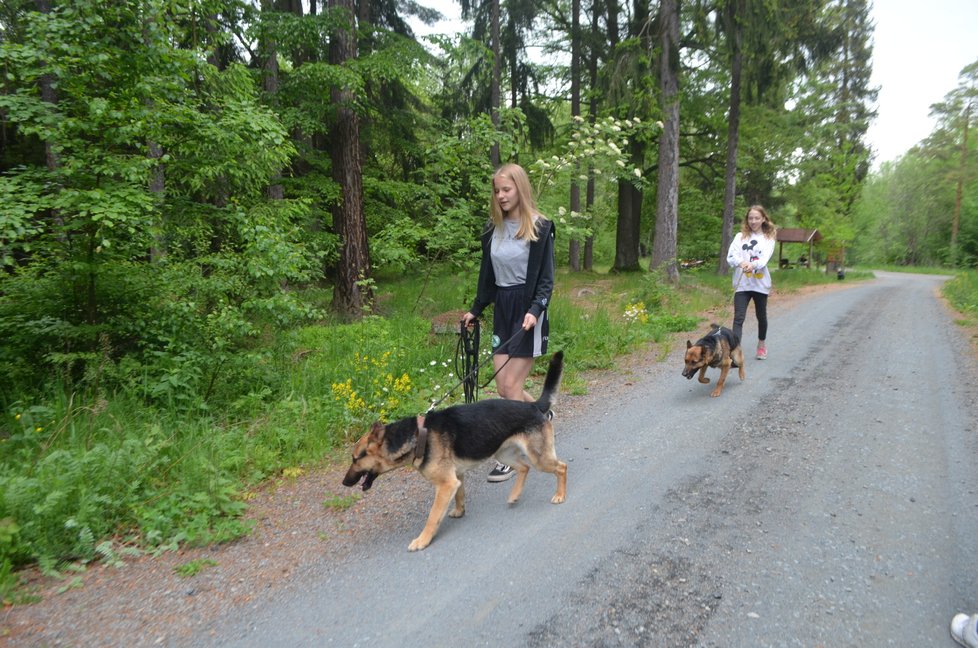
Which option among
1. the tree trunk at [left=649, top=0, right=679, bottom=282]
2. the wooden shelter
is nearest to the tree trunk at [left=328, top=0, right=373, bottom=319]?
the tree trunk at [left=649, top=0, right=679, bottom=282]

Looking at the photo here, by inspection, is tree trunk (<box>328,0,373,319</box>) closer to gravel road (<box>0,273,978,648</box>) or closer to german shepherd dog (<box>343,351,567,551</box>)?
gravel road (<box>0,273,978,648</box>)

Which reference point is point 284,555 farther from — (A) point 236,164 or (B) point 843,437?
(B) point 843,437

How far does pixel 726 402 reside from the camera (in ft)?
19.4

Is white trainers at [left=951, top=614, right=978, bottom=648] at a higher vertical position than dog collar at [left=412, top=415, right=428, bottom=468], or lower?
lower

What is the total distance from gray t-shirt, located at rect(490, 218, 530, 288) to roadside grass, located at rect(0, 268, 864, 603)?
174cm

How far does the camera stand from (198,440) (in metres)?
4.50

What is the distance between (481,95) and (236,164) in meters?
15.5

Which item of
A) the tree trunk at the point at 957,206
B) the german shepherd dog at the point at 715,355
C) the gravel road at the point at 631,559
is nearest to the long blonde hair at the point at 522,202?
the gravel road at the point at 631,559

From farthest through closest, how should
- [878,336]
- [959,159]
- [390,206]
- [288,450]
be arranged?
1. [959,159]
2. [390,206]
3. [878,336]
4. [288,450]

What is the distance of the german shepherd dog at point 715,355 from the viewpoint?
6.08 m

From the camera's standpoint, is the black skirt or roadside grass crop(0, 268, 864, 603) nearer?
roadside grass crop(0, 268, 864, 603)

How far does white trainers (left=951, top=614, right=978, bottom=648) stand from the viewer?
2.25m

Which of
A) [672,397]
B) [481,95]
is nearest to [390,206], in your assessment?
[481,95]

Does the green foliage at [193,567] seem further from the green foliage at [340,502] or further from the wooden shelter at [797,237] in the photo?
the wooden shelter at [797,237]
